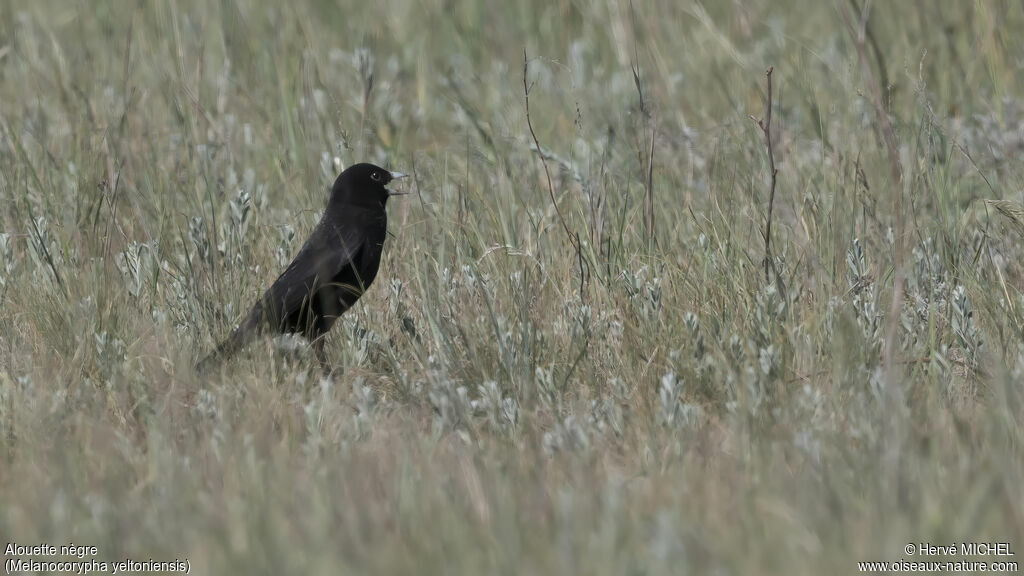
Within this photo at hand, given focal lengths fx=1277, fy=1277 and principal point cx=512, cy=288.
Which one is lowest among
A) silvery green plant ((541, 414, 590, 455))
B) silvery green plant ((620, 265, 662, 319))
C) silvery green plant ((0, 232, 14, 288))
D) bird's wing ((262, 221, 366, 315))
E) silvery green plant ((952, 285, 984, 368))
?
silvery green plant ((952, 285, 984, 368))

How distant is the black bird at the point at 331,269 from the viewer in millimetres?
4578

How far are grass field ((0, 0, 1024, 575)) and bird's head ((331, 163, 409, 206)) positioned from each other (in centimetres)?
20

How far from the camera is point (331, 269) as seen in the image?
16.1ft

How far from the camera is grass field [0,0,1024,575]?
9.07 ft

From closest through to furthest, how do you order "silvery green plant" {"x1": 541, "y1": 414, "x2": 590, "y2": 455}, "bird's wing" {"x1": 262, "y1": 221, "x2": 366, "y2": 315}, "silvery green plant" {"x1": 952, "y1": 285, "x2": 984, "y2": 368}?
"silvery green plant" {"x1": 541, "y1": 414, "x2": 590, "y2": 455}, "silvery green plant" {"x1": 952, "y1": 285, "x2": 984, "y2": 368}, "bird's wing" {"x1": 262, "y1": 221, "x2": 366, "y2": 315}

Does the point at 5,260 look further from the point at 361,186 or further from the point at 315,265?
the point at 361,186

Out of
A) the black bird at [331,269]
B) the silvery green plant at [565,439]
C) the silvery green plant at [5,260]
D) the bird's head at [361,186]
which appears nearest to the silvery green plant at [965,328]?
the silvery green plant at [565,439]

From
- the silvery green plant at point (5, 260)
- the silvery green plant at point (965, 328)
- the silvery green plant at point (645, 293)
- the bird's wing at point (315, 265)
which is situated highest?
the silvery green plant at point (5, 260)

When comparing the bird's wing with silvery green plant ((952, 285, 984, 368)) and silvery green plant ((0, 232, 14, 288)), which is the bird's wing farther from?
silvery green plant ((952, 285, 984, 368))

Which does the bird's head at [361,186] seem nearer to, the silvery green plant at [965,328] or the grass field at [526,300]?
the grass field at [526,300]

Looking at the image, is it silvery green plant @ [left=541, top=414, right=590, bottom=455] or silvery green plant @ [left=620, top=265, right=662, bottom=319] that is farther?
silvery green plant @ [left=620, top=265, right=662, bottom=319]

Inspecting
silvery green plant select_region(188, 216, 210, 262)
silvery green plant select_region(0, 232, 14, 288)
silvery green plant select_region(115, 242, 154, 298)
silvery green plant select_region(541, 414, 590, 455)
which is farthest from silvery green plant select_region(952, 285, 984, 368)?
silvery green plant select_region(0, 232, 14, 288)

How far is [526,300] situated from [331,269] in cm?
92

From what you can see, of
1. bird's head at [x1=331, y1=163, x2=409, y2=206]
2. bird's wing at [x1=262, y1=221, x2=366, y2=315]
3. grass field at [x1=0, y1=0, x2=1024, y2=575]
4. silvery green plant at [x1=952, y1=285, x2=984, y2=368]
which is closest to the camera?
grass field at [x1=0, y1=0, x2=1024, y2=575]
